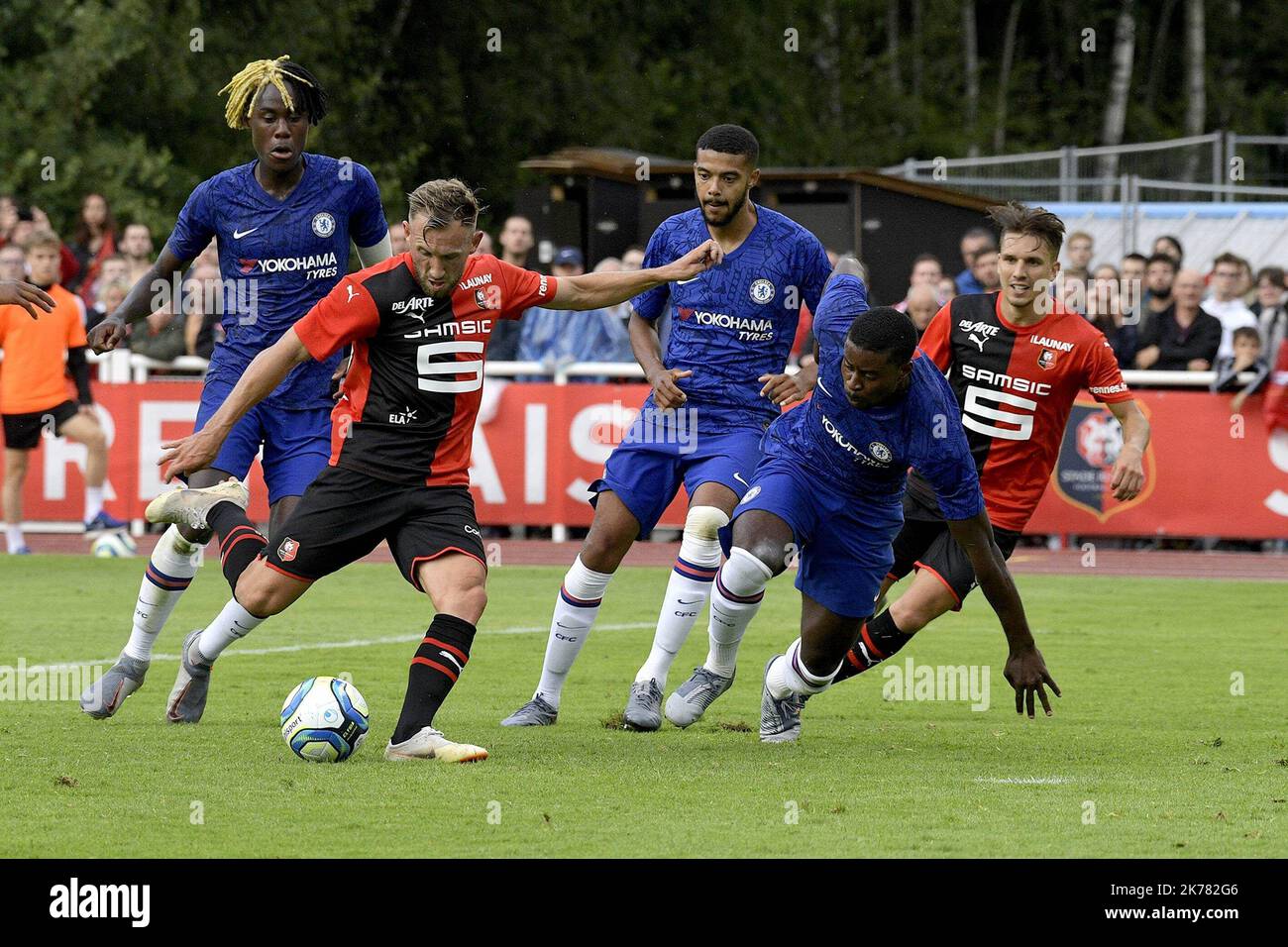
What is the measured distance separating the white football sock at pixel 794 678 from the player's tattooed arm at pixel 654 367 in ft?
3.53

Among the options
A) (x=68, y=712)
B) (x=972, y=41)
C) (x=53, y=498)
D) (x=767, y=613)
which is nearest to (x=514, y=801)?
(x=68, y=712)

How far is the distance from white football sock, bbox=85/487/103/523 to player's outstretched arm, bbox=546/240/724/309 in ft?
29.8

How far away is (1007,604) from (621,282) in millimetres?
1853

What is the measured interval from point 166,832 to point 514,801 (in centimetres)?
108

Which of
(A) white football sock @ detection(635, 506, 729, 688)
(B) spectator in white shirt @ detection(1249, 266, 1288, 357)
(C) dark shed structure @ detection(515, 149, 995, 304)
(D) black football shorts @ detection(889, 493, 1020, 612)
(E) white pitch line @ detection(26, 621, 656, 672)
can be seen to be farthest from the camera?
(C) dark shed structure @ detection(515, 149, 995, 304)

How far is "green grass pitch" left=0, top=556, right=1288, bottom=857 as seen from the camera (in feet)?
20.2

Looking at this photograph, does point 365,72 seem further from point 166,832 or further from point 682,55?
point 166,832

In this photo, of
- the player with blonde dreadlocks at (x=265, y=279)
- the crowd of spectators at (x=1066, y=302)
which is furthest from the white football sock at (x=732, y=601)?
the crowd of spectators at (x=1066, y=302)

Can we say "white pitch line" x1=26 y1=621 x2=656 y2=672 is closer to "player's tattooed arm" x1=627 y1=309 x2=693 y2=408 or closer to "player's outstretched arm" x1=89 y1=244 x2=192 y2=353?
A: "player's outstretched arm" x1=89 y1=244 x2=192 y2=353

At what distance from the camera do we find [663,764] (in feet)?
24.7

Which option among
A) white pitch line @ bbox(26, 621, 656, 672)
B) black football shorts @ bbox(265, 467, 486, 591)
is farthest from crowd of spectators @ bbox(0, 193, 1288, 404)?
black football shorts @ bbox(265, 467, 486, 591)

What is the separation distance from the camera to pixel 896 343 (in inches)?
295

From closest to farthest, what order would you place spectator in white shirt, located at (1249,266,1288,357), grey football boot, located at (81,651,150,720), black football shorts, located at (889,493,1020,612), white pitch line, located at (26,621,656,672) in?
grey football boot, located at (81,651,150,720) → black football shorts, located at (889,493,1020,612) → white pitch line, located at (26,621,656,672) → spectator in white shirt, located at (1249,266,1288,357)

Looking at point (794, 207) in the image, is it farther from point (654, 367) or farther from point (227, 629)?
point (227, 629)
